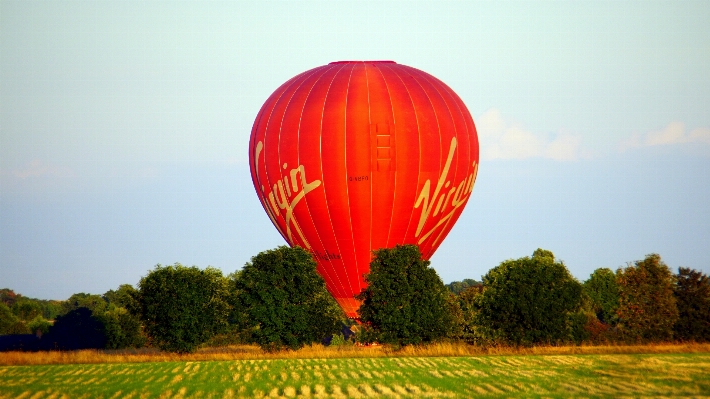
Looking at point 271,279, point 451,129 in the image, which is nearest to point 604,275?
point 451,129

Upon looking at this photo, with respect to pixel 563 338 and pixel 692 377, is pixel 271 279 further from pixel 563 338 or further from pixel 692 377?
pixel 692 377

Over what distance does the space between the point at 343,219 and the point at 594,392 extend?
27.7 metres

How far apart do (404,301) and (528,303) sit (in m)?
6.81

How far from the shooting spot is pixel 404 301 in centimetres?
5669

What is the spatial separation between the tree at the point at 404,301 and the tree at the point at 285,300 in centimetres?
263

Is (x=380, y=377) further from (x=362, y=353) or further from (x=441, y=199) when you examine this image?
(x=441, y=199)

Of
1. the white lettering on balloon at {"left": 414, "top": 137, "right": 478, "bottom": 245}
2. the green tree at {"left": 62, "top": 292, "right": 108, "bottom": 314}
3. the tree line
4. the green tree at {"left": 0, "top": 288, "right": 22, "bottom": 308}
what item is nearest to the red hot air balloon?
the white lettering on balloon at {"left": 414, "top": 137, "right": 478, "bottom": 245}

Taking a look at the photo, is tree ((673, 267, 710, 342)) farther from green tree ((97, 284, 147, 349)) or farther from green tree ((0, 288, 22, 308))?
green tree ((0, 288, 22, 308))

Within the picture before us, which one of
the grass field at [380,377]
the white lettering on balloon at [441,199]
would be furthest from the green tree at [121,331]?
the grass field at [380,377]

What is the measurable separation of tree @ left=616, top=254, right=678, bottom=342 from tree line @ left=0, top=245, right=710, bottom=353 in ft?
0.19

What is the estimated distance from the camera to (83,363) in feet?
169

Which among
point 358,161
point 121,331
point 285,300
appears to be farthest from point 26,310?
point 358,161

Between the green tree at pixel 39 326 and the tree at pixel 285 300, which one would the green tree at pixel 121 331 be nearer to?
the green tree at pixel 39 326

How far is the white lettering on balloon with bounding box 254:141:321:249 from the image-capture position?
60219 millimetres
